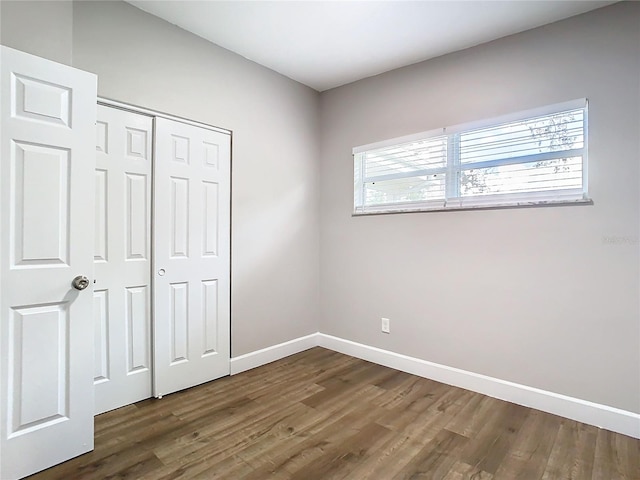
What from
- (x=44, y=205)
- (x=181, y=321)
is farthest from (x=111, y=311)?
(x=44, y=205)

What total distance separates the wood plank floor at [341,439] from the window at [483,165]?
151 cm

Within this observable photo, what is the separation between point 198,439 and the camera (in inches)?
79.4

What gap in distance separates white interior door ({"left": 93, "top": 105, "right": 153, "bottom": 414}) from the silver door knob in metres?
0.46

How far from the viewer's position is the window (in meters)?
2.35

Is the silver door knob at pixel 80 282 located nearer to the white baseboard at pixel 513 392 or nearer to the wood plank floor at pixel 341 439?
the wood plank floor at pixel 341 439

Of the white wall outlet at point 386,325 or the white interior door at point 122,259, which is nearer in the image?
the white interior door at point 122,259

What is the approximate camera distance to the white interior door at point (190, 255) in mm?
2535

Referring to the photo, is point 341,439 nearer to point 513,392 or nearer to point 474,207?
point 513,392

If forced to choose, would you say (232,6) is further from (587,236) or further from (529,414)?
(529,414)

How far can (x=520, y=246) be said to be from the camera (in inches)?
98.9

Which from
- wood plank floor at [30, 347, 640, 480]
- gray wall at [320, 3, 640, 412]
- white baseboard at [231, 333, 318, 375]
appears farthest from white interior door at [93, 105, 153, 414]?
gray wall at [320, 3, 640, 412]

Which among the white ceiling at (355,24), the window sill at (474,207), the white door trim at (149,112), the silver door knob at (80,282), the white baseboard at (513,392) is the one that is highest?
the white ceiling at (355,24)

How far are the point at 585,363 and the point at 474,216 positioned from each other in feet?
4.06

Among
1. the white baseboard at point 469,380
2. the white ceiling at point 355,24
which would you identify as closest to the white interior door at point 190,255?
the white baseboard at point 469,380
